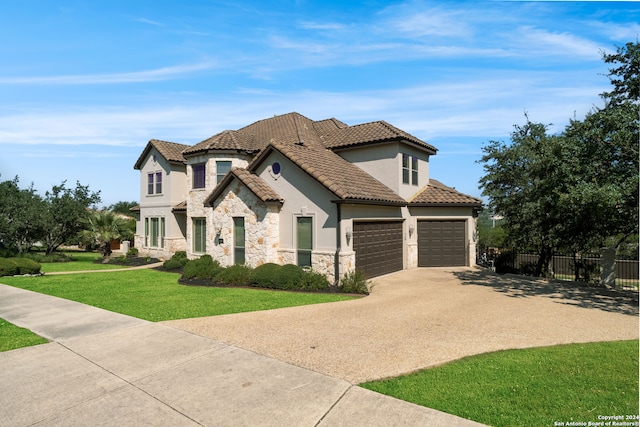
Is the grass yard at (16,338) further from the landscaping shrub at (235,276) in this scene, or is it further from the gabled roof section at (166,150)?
the gabled roof section at (166,150)

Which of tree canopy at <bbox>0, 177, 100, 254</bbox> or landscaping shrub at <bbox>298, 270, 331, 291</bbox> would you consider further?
tree canopy at <bbox>0, 177, 100, 254</bbox>

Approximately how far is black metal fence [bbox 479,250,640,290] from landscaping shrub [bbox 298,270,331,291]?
463 inches

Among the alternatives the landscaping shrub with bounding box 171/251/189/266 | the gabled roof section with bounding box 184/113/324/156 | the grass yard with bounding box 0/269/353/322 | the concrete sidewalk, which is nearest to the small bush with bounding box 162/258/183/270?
the landscaping shrub with bounding box 171/251/189/266

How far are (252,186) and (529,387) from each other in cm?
1344

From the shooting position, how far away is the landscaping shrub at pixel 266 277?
14109 millimetres

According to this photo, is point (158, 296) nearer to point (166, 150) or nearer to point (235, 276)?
point (235, 276)

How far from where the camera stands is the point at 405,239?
19703 mm

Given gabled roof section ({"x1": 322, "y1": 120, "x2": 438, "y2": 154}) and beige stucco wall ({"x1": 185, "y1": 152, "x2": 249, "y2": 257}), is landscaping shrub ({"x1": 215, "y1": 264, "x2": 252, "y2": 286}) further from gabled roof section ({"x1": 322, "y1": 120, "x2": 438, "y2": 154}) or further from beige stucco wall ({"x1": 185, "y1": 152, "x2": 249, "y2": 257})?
gabled roof section ({"x1": 322, "y1": 120, "x2": 438, "y2": 154})

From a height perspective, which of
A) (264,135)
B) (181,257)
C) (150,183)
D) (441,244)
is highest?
(264,135)

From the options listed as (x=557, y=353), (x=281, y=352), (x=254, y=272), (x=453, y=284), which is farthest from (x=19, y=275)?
(x=557, y=353)

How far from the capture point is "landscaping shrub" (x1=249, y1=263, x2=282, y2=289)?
14.1m

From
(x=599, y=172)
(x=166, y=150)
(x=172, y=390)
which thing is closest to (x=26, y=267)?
(x=166, y=150)

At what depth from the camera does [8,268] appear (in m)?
18.2

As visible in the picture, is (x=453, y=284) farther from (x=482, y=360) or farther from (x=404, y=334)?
(x=482, y=360)
